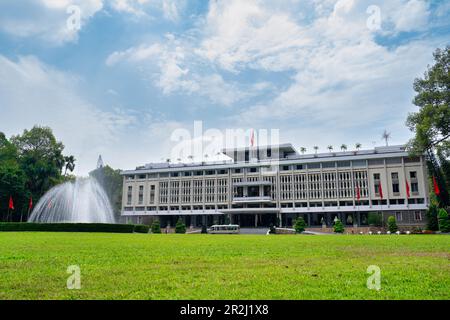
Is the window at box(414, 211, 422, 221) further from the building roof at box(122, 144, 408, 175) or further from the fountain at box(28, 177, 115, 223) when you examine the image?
the fountain at box(28, 177, 115, 223)

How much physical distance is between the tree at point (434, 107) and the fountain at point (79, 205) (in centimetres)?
3985

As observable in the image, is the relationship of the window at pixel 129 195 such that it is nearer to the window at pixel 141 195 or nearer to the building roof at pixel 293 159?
the window at pixel 141 195

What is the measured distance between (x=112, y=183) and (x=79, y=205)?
46764 millimetres

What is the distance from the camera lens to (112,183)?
97.4 m

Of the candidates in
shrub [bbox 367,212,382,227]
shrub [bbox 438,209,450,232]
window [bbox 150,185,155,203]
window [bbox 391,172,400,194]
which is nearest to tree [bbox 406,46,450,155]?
shrub [bbox 438,209,450,232]

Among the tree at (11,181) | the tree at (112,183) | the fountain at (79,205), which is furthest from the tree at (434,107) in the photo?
the tree at (112,183)

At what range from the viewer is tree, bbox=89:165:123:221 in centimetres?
9600

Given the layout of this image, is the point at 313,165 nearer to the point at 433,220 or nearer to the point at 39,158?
the point at 433,220

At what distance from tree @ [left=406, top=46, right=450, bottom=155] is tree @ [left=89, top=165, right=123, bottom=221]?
77.4 m

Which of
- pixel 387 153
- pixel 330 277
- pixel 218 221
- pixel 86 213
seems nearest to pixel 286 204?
pixel 218 221

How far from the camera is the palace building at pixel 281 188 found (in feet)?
223

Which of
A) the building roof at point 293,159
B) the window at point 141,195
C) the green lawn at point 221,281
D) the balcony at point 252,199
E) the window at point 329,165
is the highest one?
the building roof at point 293,159
